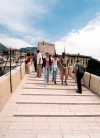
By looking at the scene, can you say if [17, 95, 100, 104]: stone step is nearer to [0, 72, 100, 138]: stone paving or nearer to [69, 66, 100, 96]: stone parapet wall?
[0, 72, 100, 138]: stone paving

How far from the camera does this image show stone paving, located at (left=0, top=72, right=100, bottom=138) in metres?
3.37

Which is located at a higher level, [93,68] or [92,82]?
[93,68]

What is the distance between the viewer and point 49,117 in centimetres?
418

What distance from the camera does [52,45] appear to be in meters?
41.0

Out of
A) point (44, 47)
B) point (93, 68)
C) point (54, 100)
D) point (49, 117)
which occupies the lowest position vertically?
point (49, 117)

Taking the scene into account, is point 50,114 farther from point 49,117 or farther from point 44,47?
point 44,47

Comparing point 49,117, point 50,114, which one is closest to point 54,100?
point 50,114

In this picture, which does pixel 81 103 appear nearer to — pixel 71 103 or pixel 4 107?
pixel 71 103

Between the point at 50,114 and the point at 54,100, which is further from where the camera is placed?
the point at 54,100

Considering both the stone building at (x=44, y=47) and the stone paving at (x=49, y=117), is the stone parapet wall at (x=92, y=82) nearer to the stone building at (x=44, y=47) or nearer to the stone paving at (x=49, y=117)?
the stone paving at (x=49, y=117)

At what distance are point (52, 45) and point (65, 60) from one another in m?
33.7

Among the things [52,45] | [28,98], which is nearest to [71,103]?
[28,98]

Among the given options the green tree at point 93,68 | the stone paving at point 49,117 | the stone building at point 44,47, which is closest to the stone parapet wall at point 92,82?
the green tree at point 93,68

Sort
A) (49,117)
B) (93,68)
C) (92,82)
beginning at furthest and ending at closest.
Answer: (93,68) → (92,82) → (49,117)
